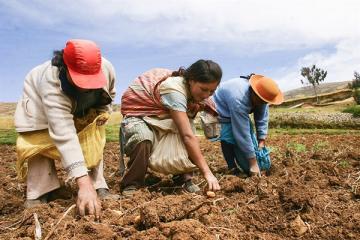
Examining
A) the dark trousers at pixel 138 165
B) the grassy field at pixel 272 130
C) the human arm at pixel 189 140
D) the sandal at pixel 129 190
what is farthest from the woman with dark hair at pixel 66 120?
the grassy field at pixel 272 130

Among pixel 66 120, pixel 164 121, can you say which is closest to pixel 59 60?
pixel 66 120

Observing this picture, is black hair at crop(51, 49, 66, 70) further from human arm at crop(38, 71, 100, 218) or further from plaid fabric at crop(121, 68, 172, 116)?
plaid fabric at crop(121, 68, 172, 116)

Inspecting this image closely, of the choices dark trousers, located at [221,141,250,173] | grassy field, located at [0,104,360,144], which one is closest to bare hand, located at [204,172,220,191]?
dark trousers, located at [221,141,250,173]

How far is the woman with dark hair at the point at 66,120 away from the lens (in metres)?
2.84

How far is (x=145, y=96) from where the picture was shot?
3637 mm

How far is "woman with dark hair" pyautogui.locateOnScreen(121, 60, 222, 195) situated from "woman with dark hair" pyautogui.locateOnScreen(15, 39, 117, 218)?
23 cm

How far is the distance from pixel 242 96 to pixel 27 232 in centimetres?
216

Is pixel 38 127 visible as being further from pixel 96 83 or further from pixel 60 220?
pixel 60 220

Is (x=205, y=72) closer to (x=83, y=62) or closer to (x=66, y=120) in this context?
(x=83, y=62)

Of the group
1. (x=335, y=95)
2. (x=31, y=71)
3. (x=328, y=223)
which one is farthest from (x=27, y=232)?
(x=335, y=95)

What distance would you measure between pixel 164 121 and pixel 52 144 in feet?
2.89

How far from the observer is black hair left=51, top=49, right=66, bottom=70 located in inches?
120

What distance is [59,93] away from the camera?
297 centimetres

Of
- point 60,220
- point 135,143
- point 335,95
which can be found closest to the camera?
point 60,220
